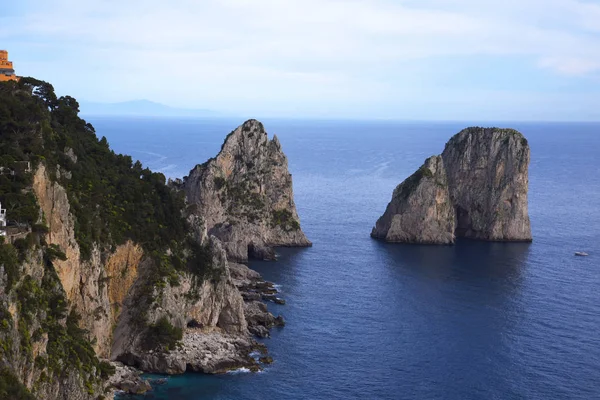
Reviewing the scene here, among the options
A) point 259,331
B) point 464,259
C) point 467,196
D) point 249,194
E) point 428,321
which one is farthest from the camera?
point 467,196

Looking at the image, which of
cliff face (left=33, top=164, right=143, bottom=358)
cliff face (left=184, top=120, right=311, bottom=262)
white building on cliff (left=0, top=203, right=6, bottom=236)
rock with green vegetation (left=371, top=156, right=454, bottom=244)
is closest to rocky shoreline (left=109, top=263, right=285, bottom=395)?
cliff face (left=33, top=164, right=143, bottom=358)

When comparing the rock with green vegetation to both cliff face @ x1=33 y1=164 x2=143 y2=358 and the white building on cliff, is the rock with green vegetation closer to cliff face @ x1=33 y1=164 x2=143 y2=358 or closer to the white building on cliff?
cliff face @ x1=33 y1=164 x2=143 y2=358

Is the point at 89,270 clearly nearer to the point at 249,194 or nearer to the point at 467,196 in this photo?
the point at 249,194

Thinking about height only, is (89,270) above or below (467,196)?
below

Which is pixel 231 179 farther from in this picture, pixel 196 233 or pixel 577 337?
pixel 577 337

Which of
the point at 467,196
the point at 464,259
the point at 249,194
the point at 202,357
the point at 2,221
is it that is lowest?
the point at 202,357

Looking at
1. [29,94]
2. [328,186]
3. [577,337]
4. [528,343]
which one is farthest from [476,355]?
[328,186]

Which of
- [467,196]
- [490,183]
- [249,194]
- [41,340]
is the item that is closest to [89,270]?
[41,340]
